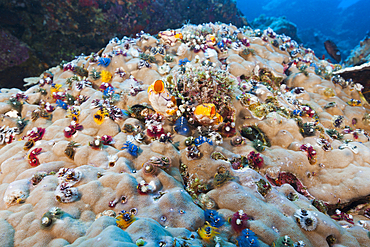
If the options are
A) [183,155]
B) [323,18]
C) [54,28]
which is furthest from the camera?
[323,18]

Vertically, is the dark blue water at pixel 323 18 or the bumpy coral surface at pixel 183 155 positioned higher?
the dark blue water at pixel 323 18

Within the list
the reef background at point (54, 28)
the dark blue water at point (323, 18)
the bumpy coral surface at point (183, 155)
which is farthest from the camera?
the dark blue water at point (323, 18)

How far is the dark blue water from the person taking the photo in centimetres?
4134

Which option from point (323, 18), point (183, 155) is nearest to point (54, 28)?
point (183, 155)

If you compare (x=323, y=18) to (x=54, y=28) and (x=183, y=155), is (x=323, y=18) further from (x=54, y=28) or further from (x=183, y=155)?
(x=183, y=155)

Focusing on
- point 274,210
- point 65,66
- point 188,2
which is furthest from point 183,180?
point 188,2

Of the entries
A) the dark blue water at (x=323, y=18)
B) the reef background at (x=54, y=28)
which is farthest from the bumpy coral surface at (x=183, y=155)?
the dark blue water at (x=323, y=18)

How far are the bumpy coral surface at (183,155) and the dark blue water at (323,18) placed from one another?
41.2 m

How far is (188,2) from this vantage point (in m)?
18.7

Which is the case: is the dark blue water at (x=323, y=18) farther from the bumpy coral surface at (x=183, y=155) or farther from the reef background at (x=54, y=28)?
the bumpy coral surface at (x=183, y=155)

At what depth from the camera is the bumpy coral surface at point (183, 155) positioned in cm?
267

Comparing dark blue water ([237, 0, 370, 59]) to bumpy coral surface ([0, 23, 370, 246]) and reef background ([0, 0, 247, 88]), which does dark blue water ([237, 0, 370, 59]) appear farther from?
bumpy coral surface ([0, 23, 370, 246])

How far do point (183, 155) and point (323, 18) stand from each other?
84537 mm

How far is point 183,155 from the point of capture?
→ 158 inches
